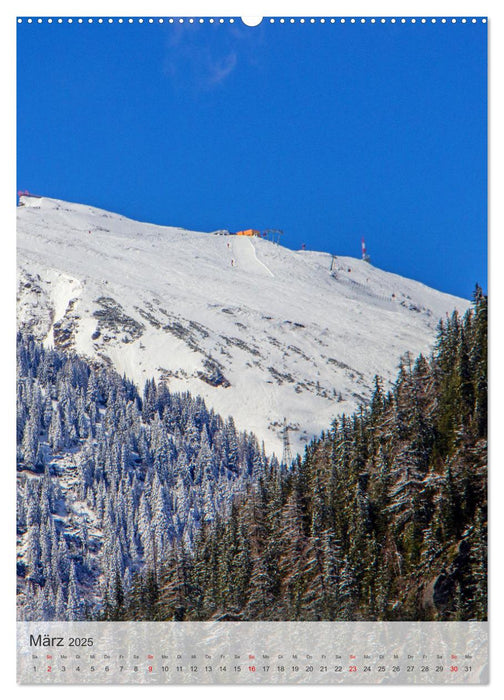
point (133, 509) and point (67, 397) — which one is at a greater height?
point (67, 397)

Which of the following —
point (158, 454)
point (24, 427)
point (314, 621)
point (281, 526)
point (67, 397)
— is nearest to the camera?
point (314, 621)

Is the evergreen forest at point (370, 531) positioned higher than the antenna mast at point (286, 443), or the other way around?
the antenna mast at point (286, 443)

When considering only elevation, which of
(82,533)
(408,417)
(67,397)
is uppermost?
(67,397)

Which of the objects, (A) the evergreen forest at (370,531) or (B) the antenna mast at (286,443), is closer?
(A) the evergreen forest at (370,531)

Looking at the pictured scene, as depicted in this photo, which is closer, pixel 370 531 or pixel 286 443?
pixel 370 531

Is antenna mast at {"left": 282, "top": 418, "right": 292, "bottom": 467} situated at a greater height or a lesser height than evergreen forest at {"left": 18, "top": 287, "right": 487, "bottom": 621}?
greater

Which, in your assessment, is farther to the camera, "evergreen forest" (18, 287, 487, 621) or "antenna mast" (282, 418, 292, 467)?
"antenna mast" (282, 418, 292, 467)

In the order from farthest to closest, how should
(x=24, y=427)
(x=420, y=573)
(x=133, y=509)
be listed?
1. (x=24, y=427)
2. (x=133, y=509)
3. (x=420, y=573)

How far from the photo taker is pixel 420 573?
145 feet

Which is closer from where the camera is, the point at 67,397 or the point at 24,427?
the point at 24,427

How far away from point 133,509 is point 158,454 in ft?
75.8

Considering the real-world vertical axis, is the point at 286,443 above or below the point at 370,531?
above

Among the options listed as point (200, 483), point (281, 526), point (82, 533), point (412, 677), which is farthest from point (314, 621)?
point (200, 483)
